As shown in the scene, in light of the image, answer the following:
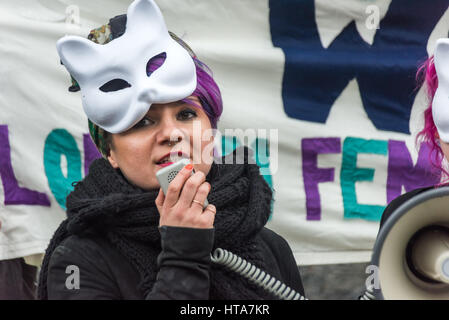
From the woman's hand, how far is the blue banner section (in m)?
1.74

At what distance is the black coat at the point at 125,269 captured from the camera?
45.3 inches

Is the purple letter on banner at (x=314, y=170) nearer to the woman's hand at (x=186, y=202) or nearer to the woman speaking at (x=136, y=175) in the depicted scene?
the woman speaking at (x=136, y=175)

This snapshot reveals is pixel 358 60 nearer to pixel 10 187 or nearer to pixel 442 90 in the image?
pixel 442 90

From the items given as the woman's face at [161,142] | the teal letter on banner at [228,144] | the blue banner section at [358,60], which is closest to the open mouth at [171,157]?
the woman's face at [161,142]

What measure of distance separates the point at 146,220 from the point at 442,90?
82cm

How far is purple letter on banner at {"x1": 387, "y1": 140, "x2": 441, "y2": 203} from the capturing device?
289cm

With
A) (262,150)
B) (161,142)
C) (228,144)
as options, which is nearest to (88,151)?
(228,144)

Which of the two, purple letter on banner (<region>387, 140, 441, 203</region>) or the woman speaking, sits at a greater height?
the woman speaking

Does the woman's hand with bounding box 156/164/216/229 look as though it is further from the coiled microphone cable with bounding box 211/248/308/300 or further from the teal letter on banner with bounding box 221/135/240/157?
the teal letter on banner with bounding box 221/135/240/157

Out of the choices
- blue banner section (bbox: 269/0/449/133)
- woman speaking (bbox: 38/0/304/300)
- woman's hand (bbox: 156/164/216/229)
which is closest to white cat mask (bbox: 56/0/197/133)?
woman speaking (bbox: 38/0/304/300)

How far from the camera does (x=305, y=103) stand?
2.85m
